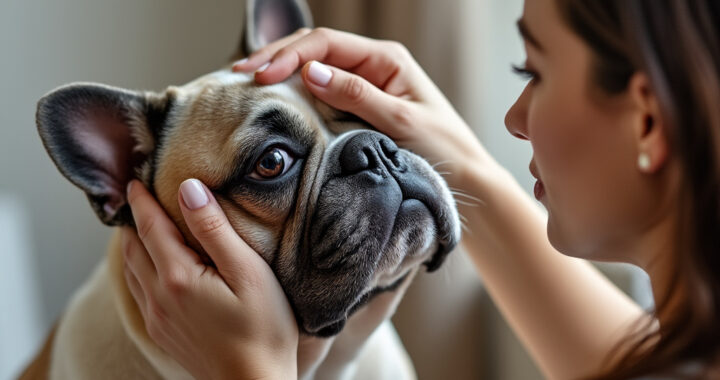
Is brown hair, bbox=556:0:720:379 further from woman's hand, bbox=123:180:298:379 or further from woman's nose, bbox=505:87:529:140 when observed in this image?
woman's hand, bbox=123:180:298:379

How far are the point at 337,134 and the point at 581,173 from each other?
16.9 inches

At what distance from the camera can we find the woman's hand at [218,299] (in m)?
0.92

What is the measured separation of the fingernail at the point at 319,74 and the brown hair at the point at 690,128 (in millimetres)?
473

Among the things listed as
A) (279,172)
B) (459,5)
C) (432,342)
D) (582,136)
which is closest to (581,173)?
(582,136)

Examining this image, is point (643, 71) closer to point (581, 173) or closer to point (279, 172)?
point (581, 173)

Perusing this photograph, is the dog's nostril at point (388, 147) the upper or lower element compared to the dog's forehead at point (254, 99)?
lower

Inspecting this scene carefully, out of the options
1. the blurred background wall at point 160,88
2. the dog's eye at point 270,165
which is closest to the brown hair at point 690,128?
the dog's eye at point 270,165

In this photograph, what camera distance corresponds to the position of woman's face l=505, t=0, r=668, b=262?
725 mm

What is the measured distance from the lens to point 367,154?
3.22 feet

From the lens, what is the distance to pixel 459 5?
1698mm

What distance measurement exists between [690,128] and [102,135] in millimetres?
808

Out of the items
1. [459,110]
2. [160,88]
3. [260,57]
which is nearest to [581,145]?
[260,57]

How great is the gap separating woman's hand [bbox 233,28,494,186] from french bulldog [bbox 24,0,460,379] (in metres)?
0.04

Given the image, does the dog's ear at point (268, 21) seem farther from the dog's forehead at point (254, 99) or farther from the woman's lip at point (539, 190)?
the woman's lip at point (539, 190)
